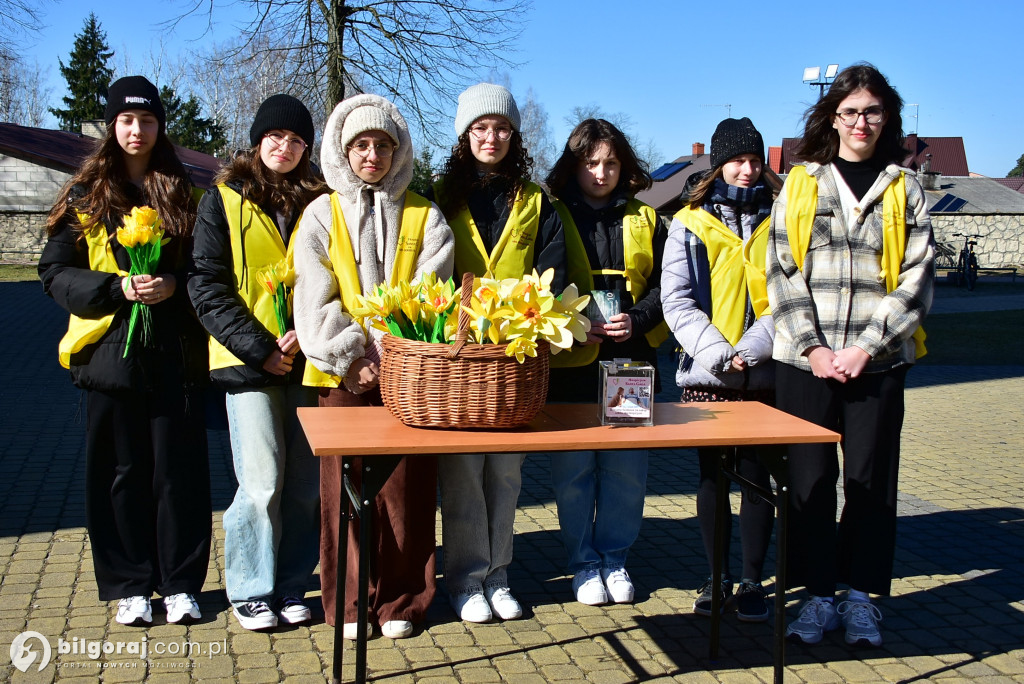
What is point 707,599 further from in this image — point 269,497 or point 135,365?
point 135,365

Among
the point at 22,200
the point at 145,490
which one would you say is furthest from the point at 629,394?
the point at 22,200

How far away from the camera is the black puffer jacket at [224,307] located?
12.0 ft

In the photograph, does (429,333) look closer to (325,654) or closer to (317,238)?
(317,238)

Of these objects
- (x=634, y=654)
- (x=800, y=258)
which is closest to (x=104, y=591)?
(x=634, y=654)

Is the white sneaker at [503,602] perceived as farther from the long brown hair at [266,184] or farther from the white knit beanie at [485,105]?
the white knit beanie at [485,105]

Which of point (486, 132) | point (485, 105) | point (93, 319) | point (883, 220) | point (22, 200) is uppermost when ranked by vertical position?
point (22, 200)

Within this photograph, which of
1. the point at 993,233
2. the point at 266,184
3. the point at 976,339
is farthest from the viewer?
the point at 993,233

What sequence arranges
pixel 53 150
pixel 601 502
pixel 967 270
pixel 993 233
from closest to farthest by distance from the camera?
pixel 601 502, pixel 967 270, pixel 53 150, pixel 993 233

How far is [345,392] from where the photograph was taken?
3.79 m

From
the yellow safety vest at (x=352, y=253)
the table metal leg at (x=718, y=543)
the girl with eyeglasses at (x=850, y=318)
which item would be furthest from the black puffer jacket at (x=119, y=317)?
the girl with eyeglasses at (x=850, y=318)

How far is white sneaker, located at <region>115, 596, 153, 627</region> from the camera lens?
3.82 m

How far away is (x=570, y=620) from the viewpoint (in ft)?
13.4

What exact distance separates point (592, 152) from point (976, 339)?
13729 mm

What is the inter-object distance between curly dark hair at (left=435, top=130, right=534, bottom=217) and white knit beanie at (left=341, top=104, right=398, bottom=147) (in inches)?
18.3
